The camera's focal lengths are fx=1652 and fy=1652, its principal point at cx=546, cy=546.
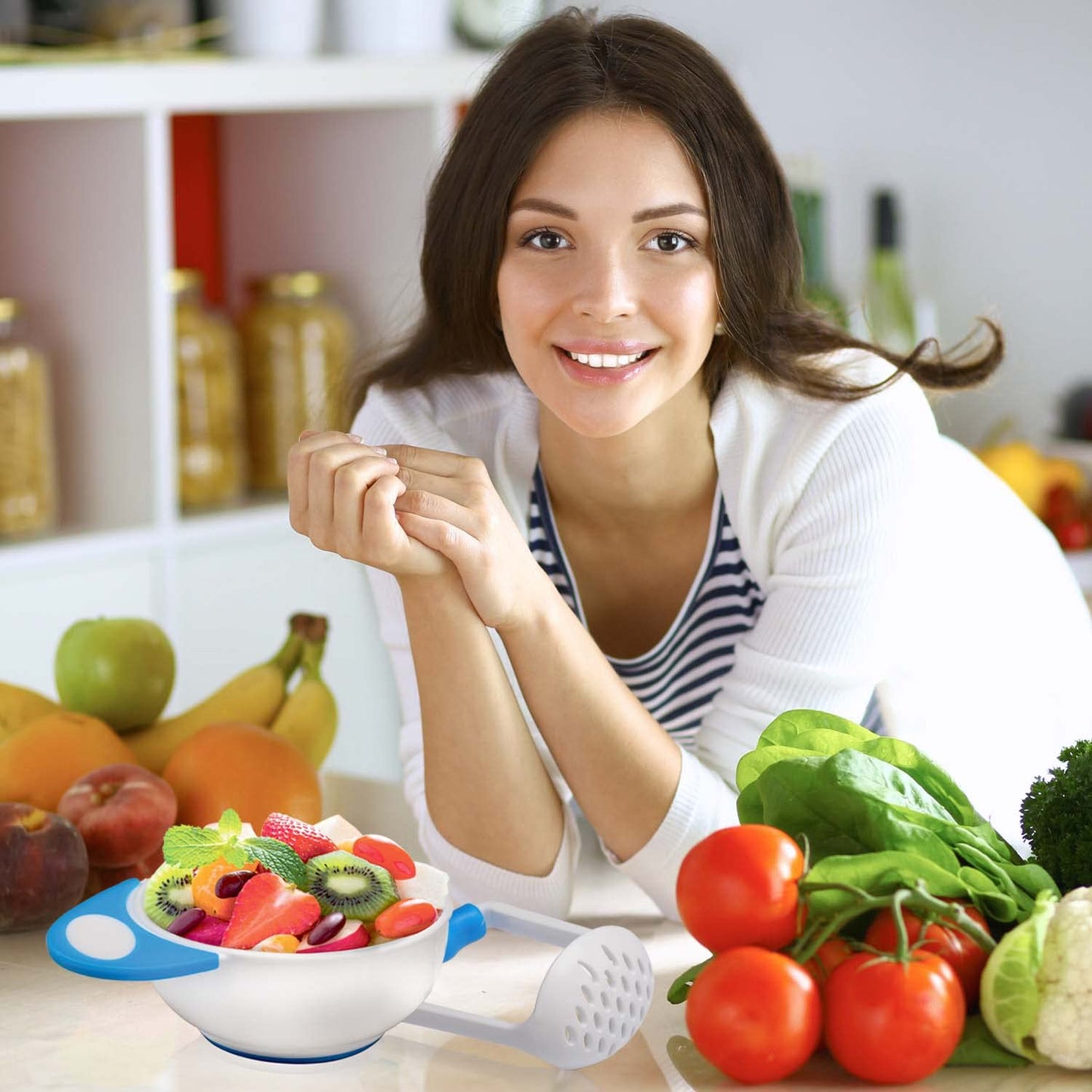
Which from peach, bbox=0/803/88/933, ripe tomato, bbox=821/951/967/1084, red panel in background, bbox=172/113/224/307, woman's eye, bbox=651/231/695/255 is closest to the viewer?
ripe tomato, bbox=821/951/967/1084

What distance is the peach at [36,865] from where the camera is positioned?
0.97 meters

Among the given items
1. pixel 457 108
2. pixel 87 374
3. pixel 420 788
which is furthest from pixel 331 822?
pixel 457 108

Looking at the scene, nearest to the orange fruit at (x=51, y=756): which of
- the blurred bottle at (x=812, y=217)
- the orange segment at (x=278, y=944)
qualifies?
the orange segment at (x=278, y=944)

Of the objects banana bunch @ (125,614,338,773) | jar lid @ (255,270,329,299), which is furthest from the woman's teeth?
jar lid @ (255,270,329,299)

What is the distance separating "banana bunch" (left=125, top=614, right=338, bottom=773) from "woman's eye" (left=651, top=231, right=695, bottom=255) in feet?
1.20

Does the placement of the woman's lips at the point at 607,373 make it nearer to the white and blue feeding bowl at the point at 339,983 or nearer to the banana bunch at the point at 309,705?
the banana bunch at the point at 309,705

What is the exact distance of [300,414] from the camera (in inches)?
94.3

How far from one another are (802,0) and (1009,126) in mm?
432

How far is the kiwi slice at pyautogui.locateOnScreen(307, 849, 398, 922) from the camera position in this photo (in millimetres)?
795

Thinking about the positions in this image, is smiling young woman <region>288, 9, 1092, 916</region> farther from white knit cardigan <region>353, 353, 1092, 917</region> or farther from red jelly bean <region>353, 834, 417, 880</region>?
red jelly bean <region>353, 834, 417, 880</region>

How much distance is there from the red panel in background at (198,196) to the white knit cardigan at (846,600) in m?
1.30

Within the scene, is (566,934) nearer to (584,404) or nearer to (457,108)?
(584,404)

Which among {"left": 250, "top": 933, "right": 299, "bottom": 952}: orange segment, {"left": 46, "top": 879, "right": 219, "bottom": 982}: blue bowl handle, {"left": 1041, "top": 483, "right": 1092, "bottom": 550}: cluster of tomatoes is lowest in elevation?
{"left": 1041, "top": 483, "right": 1092, "bottom": 550}: cluster of tomatoes

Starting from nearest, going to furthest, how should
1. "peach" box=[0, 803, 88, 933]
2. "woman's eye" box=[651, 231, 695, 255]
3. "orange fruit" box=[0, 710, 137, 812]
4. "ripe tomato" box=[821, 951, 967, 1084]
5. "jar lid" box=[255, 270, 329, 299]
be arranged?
"ripe tomato" box=[821, 951, 967, 1084] < "peach" box=[0, 803, 88, 933] < "orange fruit" box=[0, 710, 137, 812] < "woman's eye" box=[651, 231, 695, 255] < "jar lid" box=[255, 270, 329, 299]
